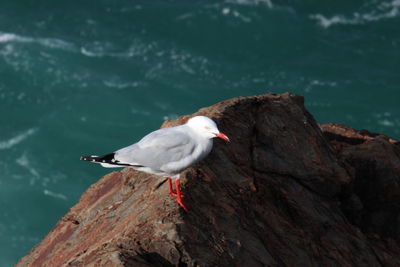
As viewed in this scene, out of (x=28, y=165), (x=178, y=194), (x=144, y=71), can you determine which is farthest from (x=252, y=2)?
(x=178, y=194)

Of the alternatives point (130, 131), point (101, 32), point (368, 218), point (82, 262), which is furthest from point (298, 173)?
point (101, 32)

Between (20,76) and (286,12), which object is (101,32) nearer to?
(20,76)

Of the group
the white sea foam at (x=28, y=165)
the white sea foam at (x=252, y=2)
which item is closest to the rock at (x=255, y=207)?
the white sea foam at (x=28, y=165)

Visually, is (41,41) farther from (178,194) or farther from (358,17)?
(178,194)

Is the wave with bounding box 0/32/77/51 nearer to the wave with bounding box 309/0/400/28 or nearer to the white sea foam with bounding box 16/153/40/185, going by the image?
the white sea foam with bounding box 16/153/40/185

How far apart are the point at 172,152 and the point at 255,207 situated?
252 centimetres

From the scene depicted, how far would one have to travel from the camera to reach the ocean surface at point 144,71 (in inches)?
1715

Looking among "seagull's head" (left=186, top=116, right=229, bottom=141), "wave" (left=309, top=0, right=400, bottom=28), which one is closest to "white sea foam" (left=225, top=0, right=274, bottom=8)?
"wave" (left=309, top=0, right=400, bottom=28)

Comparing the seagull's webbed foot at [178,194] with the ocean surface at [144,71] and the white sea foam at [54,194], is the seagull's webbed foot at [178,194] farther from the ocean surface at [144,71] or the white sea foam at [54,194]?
the white sea foam at [54,194]

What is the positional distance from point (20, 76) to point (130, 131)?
9.68m

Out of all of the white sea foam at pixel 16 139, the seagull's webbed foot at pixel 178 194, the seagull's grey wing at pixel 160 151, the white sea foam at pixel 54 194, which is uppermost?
the seagull's grey wing at pixel 160 151

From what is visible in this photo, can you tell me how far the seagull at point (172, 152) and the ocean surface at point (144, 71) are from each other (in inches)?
1154

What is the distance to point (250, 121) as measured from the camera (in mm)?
15930

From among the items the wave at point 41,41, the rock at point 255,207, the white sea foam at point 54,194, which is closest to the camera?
the rock at point 255,207
